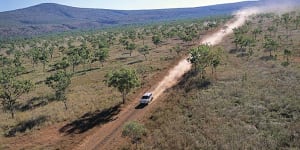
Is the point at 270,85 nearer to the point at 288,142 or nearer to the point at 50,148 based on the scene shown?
the point at 288,142

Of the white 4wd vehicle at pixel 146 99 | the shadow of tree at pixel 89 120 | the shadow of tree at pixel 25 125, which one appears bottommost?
the shadow of tree at pixel 25 125

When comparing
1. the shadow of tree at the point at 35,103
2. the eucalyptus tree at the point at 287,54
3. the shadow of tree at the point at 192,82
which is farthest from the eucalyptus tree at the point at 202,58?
the shadow of tree at the point at 35,103

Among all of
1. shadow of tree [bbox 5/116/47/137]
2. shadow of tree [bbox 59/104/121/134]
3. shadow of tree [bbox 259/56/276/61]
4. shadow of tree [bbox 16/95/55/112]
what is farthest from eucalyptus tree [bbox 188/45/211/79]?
shadow of tree [bbox 5/116/47/137]

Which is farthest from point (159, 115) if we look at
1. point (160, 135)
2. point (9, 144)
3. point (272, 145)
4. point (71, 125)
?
point (9, 144)

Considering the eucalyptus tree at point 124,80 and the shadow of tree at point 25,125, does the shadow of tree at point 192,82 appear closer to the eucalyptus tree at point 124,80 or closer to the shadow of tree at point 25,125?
the eucalyptus tree at point 124,80

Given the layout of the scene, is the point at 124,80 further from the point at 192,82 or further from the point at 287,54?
the point at 287,54

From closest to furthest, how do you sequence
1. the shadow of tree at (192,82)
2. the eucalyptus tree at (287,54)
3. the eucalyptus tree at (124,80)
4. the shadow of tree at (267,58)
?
the eucalyptus tree at (124,80) < the shadow of tree at (192,82) < the eucalyptus tree at (287,54) < the shadow of tree at (267,58)
